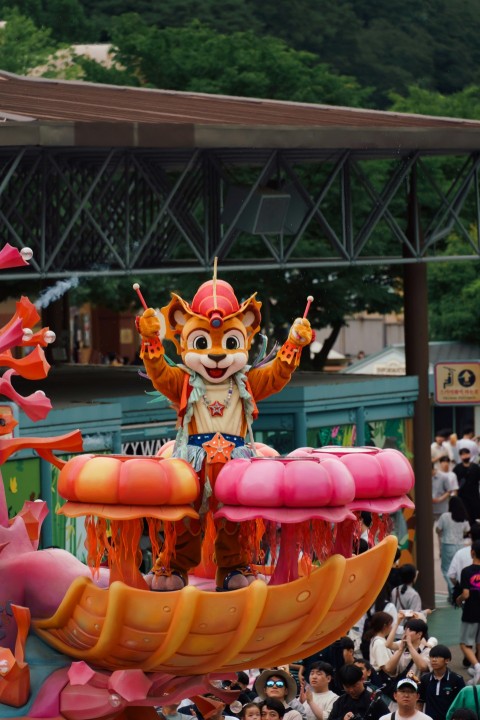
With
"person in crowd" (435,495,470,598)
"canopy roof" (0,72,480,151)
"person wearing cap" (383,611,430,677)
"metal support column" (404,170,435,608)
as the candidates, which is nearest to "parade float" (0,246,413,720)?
"person wearing cap" (383,611,430,677)

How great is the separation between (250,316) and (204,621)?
198cm

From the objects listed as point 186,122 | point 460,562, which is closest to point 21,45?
point 186,122

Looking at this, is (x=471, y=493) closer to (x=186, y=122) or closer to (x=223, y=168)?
(x=223, y=168)

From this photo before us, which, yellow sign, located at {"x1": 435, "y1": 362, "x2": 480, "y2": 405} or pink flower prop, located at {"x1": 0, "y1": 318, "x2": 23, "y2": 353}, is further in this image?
yellow sign, located at {"x1": 435, "y1": 362, "x2": 480, "y2": 405}

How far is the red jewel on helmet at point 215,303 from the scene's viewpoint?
1103 cm

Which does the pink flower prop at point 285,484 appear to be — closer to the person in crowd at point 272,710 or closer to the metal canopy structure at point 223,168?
the person in crowd at point 272,710

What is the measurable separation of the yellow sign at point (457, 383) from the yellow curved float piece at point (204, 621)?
15.8 m

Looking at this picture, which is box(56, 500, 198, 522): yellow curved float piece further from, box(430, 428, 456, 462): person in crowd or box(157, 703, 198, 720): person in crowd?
box(430, 428, 456, 462): person in crowd

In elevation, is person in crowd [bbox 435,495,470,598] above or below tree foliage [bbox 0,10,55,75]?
below

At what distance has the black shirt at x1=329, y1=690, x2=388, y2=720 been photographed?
41.8 feet

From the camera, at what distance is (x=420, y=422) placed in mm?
22609

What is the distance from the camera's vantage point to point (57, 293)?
25266 mm

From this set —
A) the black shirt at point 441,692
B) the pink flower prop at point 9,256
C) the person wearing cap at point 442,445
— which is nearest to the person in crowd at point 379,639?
the black shirt at point 441,692

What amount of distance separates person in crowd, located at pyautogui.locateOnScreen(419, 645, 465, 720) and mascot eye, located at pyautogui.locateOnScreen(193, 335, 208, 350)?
3.76 m
